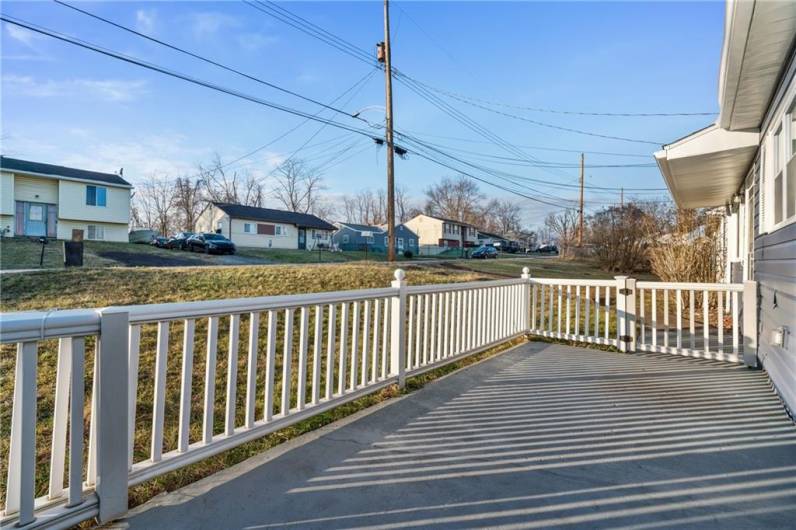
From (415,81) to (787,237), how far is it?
48.0ft

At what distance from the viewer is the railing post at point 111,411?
1.68m

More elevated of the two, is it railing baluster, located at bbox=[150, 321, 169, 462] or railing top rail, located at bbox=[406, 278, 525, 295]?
railing top rail, located at bbox=[406, 278, 525, 295]

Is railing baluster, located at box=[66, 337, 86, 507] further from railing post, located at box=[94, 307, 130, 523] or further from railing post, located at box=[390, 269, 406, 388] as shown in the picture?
railing post, located at box=[390, 269, 406, 388]

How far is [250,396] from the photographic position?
2.37 m

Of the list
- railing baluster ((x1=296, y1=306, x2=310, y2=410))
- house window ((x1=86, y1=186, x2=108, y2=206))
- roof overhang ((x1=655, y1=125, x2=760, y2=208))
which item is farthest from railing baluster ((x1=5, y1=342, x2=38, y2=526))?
house window ((x1=86, y1=186, x2=108, y2=206))

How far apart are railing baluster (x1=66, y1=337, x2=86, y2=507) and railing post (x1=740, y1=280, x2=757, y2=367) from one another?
5.71 meters

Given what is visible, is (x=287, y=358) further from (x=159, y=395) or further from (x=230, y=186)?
(x=230, y=186)

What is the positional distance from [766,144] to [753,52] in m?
1.54

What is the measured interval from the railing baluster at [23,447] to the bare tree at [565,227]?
2751 centimetres

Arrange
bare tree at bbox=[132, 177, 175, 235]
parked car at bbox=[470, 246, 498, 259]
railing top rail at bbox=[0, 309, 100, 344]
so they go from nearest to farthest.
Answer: railing top rail at bbox=[0, 309, 100, 344] < parked car at bbox=[470, 246, 498, 259] < bare tree at bbox=[132, 177, 175, 235]

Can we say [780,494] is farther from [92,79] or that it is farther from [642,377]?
[92,79]

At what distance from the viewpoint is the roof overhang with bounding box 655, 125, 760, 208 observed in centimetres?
514

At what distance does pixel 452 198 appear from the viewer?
200 ft

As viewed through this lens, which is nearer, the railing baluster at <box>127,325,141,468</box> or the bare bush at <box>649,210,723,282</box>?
the railing baluster at <box>127,325,141,468</box>
